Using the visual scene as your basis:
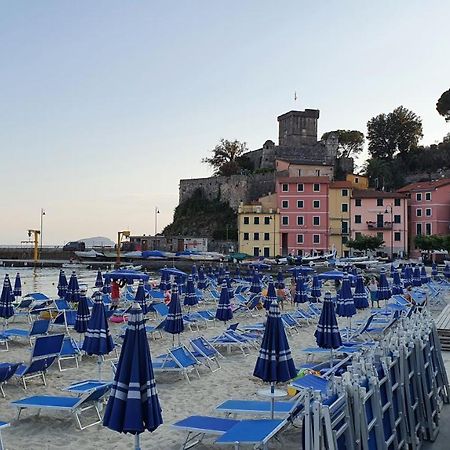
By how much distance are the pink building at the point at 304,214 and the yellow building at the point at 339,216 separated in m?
0.61

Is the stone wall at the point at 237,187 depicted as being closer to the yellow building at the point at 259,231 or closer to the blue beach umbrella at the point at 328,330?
the yellow building at the point at 259,231

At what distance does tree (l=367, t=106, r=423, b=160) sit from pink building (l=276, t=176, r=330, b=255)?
20.1 m

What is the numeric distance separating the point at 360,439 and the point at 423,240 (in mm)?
46243

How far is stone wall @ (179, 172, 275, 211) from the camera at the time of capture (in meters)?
71.1

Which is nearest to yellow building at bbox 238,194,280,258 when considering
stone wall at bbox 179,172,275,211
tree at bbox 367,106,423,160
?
stone wall at bbox 179,172,275,211

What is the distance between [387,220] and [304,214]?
8650mm

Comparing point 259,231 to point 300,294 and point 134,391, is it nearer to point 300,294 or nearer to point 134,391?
point 300,294

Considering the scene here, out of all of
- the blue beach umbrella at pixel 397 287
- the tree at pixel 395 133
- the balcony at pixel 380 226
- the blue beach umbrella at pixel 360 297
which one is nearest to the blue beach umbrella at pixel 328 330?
the blue beach umbrella at pixel 360 297

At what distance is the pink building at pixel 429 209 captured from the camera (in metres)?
57.8

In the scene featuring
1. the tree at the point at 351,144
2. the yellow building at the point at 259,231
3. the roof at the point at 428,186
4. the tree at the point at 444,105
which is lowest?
the yellow building at the point at 259,231

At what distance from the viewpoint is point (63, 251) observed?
272 ft

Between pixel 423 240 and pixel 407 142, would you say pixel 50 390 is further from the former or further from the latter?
pixel 407 142

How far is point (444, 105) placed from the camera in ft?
239

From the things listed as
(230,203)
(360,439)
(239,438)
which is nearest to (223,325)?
(239,438)
